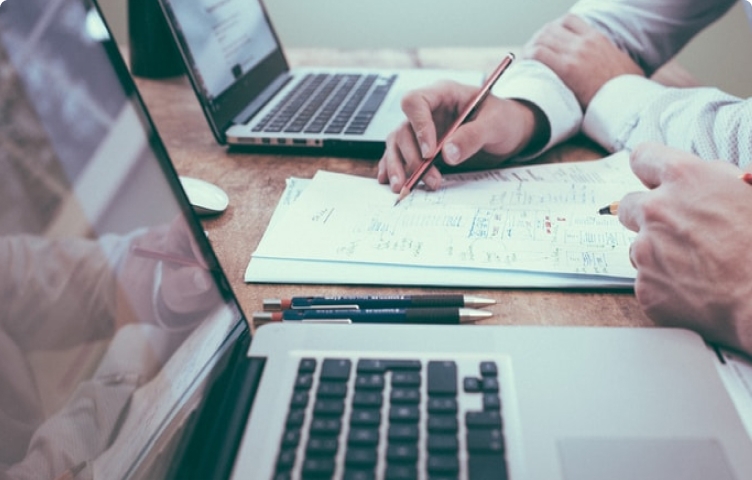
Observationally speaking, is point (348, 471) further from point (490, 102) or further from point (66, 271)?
point (490, 102)

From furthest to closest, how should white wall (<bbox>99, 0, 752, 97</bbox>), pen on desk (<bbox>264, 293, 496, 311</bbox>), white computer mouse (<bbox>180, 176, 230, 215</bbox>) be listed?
1. white wall (<bbox>99, 0, 752, 97</bbox>)
2. white computer mouse (<bbox>180, 176, 230, 215</bbox>)
3. pen on desk (<bbox>264, 293, 496, 311</bbox>)

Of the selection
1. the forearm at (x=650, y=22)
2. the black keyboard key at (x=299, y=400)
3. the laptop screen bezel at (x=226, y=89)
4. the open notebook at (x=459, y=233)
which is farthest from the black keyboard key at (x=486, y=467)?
the forearm at (x=650, y=22)


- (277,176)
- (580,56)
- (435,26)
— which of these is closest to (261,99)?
(277,176)

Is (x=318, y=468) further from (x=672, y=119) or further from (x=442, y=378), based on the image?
(x=672, y=119)

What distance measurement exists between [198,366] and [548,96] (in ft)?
1.95

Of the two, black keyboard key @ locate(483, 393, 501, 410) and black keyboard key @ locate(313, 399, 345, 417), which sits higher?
black keyboard key @ locate(313, 399, 345, 417)

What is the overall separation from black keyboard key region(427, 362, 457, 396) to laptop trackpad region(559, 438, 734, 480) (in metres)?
0.07

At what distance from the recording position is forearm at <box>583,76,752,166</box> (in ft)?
2.24

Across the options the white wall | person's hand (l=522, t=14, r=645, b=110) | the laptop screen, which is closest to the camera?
the laptop screen

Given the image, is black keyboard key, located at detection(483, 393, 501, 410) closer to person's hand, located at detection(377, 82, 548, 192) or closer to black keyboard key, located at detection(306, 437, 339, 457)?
black keyboard key, located at detection(306, 437, 339, 457)

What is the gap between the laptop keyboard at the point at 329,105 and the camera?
2.77 ft

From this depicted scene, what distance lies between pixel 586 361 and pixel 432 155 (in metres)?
0.34

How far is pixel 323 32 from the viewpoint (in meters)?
1.89

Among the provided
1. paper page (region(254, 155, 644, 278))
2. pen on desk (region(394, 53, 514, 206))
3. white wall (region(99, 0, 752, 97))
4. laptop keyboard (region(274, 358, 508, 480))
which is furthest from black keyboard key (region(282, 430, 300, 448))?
white wall (region(99, 0, 752, 97))
